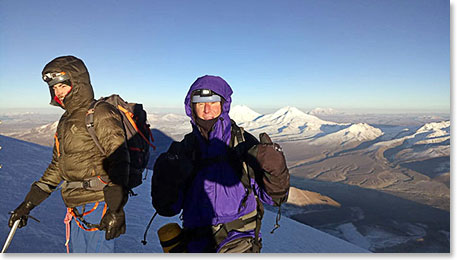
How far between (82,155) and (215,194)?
5.12ft

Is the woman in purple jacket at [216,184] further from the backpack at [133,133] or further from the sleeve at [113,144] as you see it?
the backpack at [133,133]

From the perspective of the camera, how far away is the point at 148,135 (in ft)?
10.3

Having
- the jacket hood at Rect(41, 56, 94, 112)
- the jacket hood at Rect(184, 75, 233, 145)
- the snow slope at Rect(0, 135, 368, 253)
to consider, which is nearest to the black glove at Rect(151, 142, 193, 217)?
the jacket hood at Rect(184, 75, 233, 145)

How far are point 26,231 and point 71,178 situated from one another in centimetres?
230

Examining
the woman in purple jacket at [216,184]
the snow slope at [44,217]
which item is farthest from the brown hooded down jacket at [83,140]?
the snow slope at [44,217]

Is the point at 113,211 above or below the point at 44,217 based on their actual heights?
above

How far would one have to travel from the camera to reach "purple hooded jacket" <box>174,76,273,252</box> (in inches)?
90.0

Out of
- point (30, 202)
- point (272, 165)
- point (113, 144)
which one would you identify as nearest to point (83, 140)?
point (113, 144)

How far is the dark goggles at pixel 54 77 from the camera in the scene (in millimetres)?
2686

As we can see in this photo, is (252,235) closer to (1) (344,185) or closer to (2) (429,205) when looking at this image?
(2) (429,205)

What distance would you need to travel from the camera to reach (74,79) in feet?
8.98

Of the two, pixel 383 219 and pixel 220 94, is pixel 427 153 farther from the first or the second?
pixel 220 94

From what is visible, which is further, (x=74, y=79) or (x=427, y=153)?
(x=427, y=153)

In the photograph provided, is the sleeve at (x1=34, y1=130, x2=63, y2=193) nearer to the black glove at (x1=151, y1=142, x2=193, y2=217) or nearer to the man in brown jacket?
the man in brown jacket
